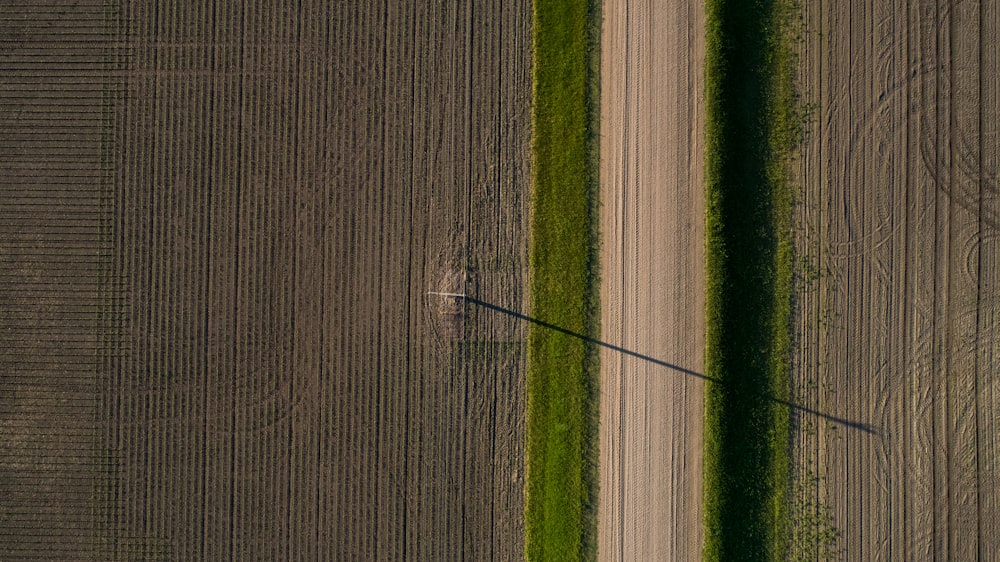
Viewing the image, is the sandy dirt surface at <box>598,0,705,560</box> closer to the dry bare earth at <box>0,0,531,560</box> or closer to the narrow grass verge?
the narrow grass verge

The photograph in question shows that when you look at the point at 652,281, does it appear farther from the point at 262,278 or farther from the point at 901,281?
the point at 262,278

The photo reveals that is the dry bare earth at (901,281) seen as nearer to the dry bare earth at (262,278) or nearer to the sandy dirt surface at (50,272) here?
the dry bare earth at (262,278)

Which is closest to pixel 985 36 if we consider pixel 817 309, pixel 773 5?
pixel 773 5

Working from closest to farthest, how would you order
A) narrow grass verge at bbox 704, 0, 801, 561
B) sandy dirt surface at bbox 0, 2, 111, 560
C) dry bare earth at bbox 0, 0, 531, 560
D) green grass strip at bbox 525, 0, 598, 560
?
narrow grass verge at bbox 704, 0, 801, 561
green grass strip at bbox 525, 0, 598, 560
dry bare earth at bbox 0, 0, 531, 560
sandy dirt surface at bbox 0, 2, 111, 560

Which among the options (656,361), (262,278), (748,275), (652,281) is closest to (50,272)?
(262,278)

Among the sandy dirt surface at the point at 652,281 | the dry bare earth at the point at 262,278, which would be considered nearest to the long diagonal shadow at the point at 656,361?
the sandy dirt surface at the point at 652,281

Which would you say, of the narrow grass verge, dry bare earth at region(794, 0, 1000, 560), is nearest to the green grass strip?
the narrow grass verge
